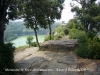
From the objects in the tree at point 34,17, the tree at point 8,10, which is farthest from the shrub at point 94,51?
the tree at point 34,17

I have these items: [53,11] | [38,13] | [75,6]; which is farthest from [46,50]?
[75,6]

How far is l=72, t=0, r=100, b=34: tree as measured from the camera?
19906 mm

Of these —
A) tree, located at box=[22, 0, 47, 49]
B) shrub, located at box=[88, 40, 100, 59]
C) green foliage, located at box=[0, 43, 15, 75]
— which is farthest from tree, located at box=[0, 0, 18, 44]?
shrub, located at box=[88, 40, 100, 59]

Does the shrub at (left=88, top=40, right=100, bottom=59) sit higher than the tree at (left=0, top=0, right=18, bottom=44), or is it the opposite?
the tree at (left=0, top=0, right=18, bottom=44)

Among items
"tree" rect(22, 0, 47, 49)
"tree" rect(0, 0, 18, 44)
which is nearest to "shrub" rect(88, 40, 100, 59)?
"tree" rect(0, 0, 18, 44)

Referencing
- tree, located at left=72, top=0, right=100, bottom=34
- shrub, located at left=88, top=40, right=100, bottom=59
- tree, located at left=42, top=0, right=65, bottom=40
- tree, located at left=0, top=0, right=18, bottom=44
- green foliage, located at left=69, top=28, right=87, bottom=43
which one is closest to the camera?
tree, located at left=0, top=0, right=18, bottom=44

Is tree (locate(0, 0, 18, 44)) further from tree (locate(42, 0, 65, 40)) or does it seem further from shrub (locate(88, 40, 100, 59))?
tree (locate(42, 0, 65, 40))

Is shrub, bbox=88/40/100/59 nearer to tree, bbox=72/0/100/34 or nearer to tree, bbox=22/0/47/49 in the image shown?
tree, bbox=22/0/47/49

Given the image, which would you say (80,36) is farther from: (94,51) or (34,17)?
(94,51)

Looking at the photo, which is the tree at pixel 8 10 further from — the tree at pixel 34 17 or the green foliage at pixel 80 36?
the green foliage at pixel 80 36

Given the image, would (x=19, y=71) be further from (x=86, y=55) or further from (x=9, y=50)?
(x=86, y=55)

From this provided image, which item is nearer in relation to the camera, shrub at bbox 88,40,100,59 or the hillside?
shrub at bbox 88,40,100,59

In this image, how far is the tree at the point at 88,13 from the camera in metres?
19.9

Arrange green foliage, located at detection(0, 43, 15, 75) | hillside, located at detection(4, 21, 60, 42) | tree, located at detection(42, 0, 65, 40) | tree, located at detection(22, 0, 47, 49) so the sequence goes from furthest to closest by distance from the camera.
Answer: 1. hillside, located at detection(4, 21, 60, 42)
2. tree, located at detection(42, 0, 65, 40)
3. tree, located at detection(22, 0, 47, 49)
4. green foliage, located at detection(0, 43, 15, 75)
